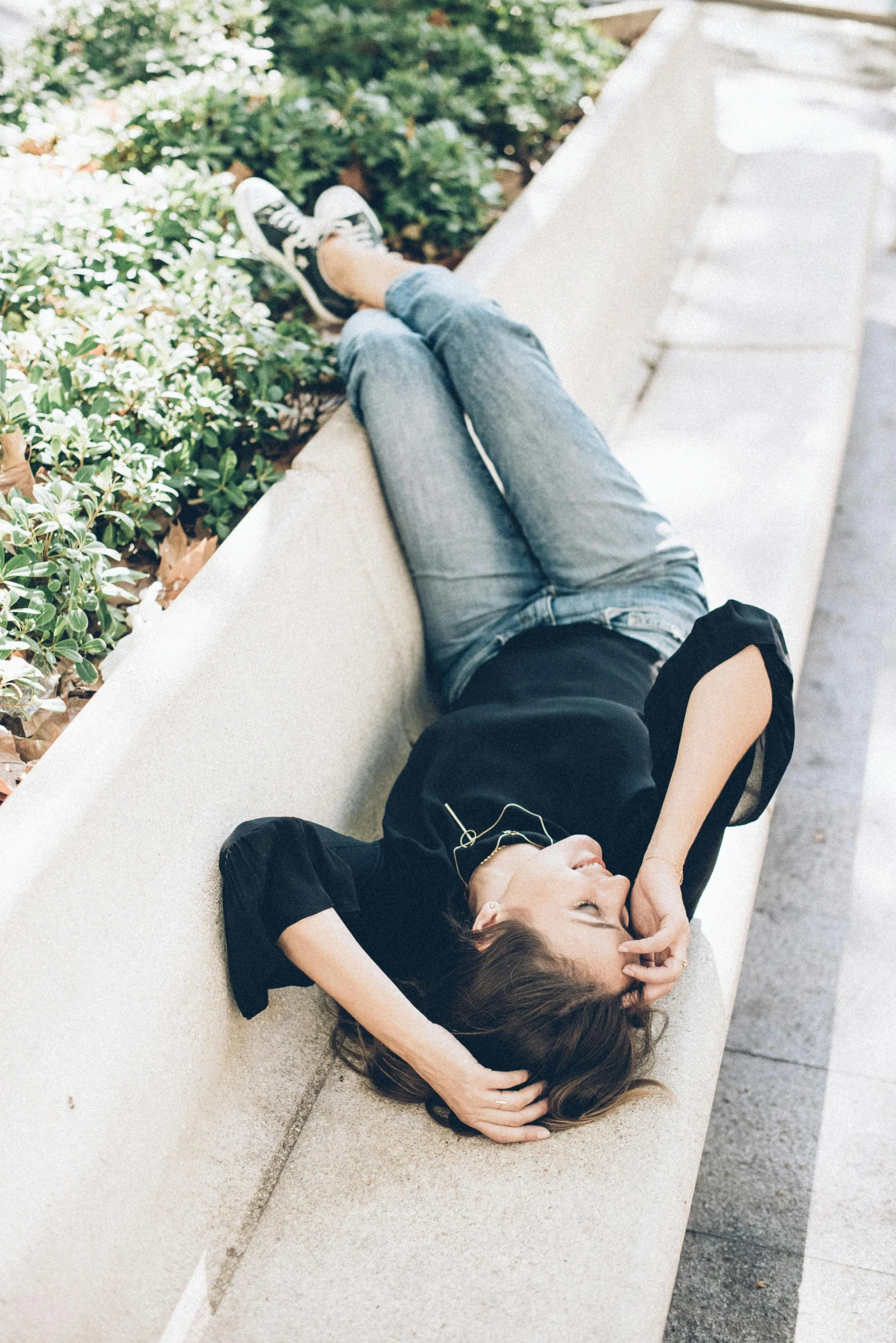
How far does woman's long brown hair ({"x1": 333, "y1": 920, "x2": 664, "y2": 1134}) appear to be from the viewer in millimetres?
1842

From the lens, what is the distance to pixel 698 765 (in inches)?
79.6

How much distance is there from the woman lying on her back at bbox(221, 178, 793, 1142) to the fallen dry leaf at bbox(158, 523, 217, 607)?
0.46m

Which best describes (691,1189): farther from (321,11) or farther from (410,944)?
(321,11)

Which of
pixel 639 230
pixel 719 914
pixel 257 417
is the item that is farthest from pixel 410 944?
pixel 639 230

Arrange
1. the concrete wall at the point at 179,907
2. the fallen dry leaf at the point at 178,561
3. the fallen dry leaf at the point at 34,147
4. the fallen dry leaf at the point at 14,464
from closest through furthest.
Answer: the concrete wall at the point at 179,907
the fallen dry leaf at the point at 14,464
the fallen dry leaf at the point at 178,561
the fallen dry leaf at the point at 34,147

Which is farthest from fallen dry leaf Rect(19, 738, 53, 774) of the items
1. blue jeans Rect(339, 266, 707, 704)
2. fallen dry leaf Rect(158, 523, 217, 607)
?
blue jeans Rect(339, 266, 707, 704)

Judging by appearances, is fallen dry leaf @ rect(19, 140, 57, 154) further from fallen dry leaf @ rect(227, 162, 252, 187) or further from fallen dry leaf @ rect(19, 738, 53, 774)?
fallen dry leaf @ rect(19, 738, 53, 774)

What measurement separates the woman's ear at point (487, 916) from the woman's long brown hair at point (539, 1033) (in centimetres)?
5

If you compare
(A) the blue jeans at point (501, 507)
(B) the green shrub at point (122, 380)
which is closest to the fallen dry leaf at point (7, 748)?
(B) the green shrub at point (122, 380)

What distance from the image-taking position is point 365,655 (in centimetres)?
247

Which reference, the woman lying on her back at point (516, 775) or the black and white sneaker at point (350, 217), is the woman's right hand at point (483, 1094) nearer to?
the woman lying on her back at point (516, 775)

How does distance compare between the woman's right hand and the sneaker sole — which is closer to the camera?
the woman's right hand

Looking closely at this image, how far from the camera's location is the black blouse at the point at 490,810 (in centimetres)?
190

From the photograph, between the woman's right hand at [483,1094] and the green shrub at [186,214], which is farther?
the green shrub at [186,214]
